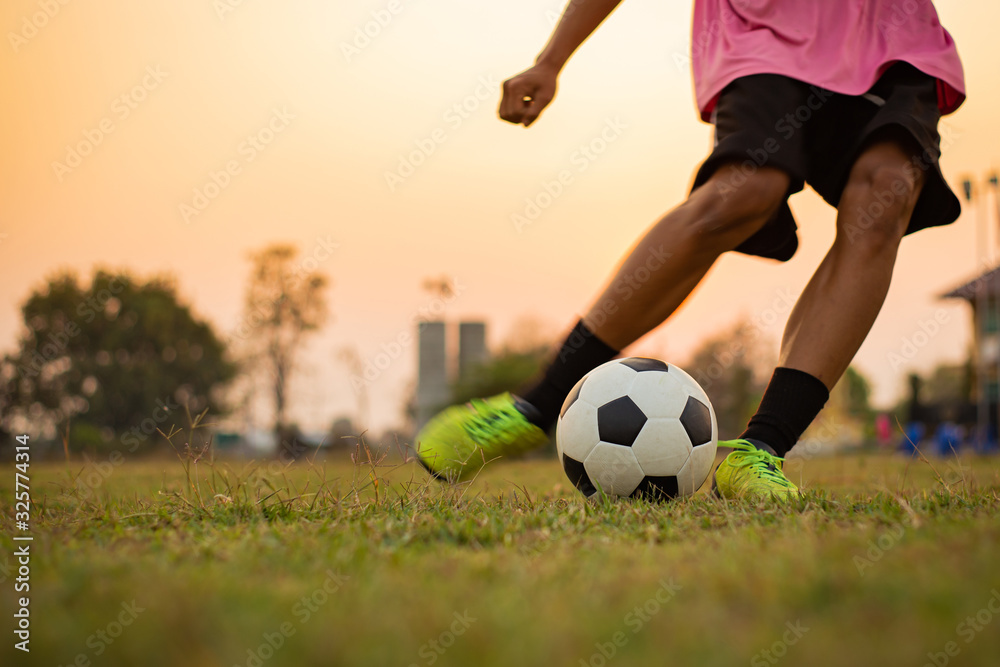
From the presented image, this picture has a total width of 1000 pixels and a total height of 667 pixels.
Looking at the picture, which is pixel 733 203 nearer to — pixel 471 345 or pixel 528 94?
pixel 528 94

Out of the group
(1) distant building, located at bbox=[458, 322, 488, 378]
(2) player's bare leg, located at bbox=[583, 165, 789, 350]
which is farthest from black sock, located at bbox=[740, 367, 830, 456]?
(1) distant building, located at bbox=[458, 322, 488, 378]

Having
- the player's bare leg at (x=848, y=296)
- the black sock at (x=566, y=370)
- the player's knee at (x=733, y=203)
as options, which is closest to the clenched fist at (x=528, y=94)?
the player's knee at (x=733, y=203)

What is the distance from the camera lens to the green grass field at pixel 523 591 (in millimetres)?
938

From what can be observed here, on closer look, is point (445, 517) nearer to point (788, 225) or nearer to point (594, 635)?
point (594, 635)

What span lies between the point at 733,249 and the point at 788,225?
0.30 meters

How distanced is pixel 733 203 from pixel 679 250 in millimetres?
229

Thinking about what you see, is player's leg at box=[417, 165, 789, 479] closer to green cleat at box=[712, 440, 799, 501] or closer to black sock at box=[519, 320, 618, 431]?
black sock at box=[519, 320, 618, 431]

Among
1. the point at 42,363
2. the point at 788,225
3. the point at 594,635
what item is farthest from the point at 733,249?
the point at 42,363

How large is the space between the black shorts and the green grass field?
1.19m

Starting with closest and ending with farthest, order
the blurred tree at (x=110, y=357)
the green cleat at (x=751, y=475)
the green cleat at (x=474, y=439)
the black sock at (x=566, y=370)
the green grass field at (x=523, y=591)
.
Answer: the green grass field at (x=523, y=591) → the green cleat at (x=751, y=475) → the green cleat at (x=474, y=439) → the black sock at (x=566, y=370) → the blurred tree at (x=110, y=357)

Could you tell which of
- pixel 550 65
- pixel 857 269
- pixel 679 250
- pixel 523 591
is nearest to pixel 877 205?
pixel 857 269

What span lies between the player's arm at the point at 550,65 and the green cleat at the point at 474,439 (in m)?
1.09

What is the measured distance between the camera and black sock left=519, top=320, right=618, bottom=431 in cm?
277

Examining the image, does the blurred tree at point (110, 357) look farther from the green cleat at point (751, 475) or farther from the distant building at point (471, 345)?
the green cleat at point (751, 475)
